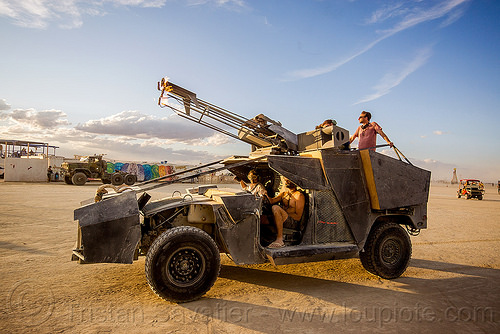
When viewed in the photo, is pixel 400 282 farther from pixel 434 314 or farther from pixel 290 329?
pixel 290 329

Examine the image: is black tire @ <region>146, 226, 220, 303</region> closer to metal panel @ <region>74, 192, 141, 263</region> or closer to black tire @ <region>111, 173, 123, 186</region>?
metal panel @ <region>74, 192, 141, 263</region>

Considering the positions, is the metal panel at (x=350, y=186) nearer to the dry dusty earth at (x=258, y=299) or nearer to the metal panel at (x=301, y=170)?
the metal panel at (x=301, y=170)

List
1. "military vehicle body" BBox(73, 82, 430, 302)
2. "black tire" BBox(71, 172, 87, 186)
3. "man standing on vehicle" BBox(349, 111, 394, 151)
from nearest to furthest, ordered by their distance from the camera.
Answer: "military vehicle body" BBox(73, 82, 430, 302) → "man standing on vehicle" BBox(349, 111, 394, 151) → "black tire" BBox(71, 172, 87, 186)

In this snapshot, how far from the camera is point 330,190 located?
17.1ft

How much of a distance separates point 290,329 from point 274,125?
3892 mm

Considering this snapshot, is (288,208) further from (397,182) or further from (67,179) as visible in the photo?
(67,179)

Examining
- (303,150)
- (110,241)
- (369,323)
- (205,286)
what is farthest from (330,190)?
(110,241)

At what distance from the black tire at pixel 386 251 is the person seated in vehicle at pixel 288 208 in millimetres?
1364

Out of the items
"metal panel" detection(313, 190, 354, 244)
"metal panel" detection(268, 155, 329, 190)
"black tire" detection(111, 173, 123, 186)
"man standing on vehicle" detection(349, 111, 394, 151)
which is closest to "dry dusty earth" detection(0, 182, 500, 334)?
"metal panel" detection(313, 190, 354, 244)

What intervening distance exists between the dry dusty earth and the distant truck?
73.2ft

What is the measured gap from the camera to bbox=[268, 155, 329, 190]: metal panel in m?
4.86

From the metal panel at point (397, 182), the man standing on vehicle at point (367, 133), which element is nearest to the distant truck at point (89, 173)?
the man standing on vehicle at point (367, 133)

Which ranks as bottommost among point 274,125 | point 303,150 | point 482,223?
point 482,223

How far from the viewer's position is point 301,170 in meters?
5.02
